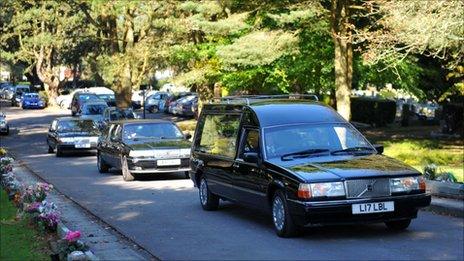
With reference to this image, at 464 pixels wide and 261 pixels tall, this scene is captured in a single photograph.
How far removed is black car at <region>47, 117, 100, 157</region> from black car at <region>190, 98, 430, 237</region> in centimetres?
1434

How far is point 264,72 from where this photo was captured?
1054 inches

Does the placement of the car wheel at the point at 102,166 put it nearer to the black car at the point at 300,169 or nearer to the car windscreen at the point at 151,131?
the car windscreen at the point at 151,131

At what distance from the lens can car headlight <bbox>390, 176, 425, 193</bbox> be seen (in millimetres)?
8836

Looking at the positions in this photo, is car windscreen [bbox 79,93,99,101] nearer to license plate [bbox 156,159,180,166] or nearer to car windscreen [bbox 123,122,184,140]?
car windscreen [bbox 123,122,184,140]

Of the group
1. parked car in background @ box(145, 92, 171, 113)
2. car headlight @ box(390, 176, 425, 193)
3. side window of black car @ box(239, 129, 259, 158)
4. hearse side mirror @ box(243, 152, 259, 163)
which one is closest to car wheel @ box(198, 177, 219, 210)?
side window of black car @ box(239, 129, 259, 158)

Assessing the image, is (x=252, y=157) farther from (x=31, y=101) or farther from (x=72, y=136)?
(x=31, y=101)

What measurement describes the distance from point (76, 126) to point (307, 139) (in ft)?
60.8

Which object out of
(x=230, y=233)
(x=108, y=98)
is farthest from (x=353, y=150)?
(x=108, y=98)

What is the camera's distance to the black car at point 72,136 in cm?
2569

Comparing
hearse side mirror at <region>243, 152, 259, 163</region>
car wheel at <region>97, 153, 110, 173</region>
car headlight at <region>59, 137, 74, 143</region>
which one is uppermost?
hearse side mirror at <region>243, 152, 259, 163</region>

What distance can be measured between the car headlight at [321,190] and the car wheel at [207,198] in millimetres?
3389

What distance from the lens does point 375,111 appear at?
125 ft

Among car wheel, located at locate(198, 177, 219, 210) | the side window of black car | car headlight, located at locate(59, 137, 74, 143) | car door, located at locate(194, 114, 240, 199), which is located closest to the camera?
the side window of black car

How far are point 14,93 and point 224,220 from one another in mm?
66034
